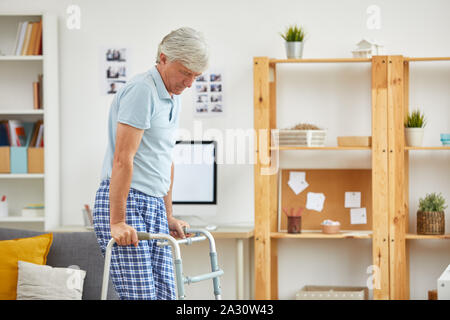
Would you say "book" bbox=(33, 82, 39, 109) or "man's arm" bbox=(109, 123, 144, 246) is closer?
"man's arm" bbox=(109, 123, 144, 246)

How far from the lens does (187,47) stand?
66.7 inches

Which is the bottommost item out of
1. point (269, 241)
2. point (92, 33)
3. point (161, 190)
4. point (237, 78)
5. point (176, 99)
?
point (269, 241)

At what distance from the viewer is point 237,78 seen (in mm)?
3750

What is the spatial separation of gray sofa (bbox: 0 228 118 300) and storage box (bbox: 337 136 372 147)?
1.57 metres

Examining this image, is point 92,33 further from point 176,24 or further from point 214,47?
point 214,47

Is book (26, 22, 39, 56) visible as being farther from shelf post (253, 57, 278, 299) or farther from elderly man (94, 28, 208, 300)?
elderly man (94, 28, 208, 300)

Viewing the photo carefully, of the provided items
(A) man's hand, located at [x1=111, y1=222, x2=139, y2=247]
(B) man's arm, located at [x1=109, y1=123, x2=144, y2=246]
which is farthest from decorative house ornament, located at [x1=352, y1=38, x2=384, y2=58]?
(A) man's hand, located at [x1=111, y1=222, x2=139, y2=247]

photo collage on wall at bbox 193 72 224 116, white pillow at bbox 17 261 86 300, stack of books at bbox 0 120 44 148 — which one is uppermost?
photo collage on wall at bbox 193 72 224 116

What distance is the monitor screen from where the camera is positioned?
3.61 meters

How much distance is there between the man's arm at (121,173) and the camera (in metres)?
1.62

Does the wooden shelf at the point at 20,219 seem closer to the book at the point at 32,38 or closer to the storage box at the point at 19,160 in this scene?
the storage box at the point at 19,160

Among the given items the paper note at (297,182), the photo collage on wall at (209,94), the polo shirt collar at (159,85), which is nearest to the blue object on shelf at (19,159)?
the photo collage on wall at (209,94)

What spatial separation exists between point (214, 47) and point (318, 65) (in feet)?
2.12
